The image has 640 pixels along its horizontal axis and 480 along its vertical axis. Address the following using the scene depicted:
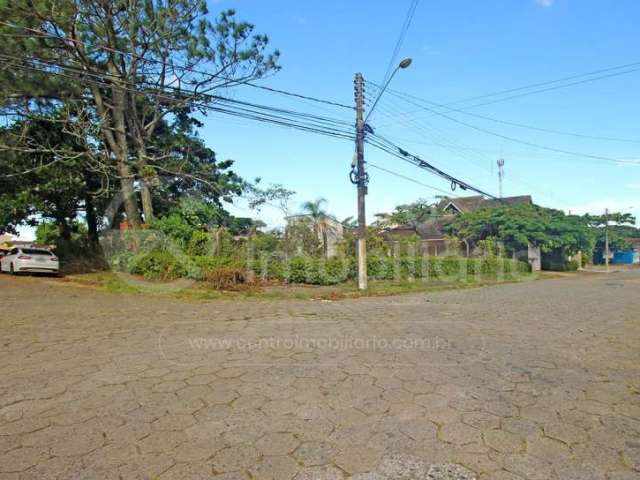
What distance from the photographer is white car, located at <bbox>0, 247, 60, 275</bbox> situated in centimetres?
1706

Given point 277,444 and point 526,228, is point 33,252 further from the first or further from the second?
point 526,228

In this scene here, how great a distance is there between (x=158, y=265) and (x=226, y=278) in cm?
352

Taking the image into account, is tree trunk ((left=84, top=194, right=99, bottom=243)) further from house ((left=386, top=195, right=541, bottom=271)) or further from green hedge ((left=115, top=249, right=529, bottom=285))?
house ((left=386, top=195, right=541, bottom=271))

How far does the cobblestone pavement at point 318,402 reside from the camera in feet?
7.91

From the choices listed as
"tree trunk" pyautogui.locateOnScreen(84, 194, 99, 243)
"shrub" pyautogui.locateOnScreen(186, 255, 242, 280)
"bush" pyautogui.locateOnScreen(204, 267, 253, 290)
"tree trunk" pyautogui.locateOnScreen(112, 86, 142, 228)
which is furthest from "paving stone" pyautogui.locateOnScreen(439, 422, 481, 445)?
"tree trunk" pyautogui.locateOnScreen(84, 194, 99, 243)

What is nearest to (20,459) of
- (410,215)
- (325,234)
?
(325,234)

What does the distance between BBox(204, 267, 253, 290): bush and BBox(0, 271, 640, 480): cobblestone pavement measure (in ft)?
22.9

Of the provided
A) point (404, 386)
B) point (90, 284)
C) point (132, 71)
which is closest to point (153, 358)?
point (404, 386)

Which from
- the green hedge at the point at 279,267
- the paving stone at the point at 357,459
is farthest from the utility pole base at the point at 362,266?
the paving stone at the point at 357,459

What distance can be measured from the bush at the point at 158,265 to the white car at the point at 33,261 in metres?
4.34

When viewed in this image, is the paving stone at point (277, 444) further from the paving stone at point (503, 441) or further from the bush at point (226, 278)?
the bush at point (226, 278)

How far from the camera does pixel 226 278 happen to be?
13.7 meters

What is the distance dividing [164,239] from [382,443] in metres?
15.3

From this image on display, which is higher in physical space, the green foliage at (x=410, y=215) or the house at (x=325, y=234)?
the green foliage at (x=410, y=215)
